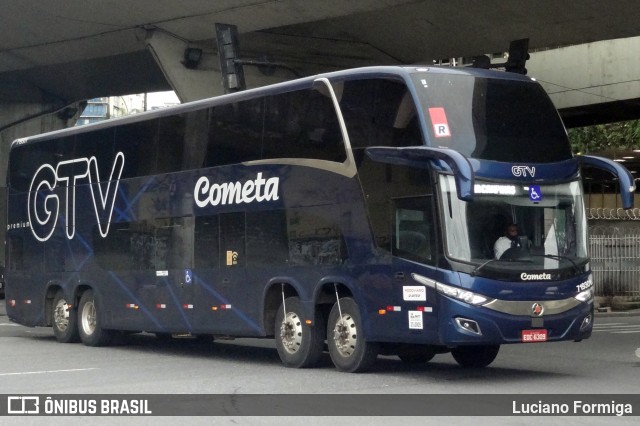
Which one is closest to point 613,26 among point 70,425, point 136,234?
point 136,234

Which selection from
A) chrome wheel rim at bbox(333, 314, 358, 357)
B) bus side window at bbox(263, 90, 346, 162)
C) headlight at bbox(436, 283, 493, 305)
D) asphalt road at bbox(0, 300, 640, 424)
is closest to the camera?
asphalt road at bbox(0, 300, 640, 424)

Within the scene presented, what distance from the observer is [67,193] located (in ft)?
74.7

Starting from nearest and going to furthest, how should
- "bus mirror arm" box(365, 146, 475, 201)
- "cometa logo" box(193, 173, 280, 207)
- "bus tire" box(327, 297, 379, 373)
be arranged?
"bus mirror arm" box(365, 146, 475, 201), "bus tire" box(327, 297, 379, 373), "cometa logo" box(193, 173, 280, 207)

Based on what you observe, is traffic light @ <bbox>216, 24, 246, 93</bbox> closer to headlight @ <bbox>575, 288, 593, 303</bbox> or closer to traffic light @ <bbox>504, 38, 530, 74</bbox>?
traffic light @ <bbox>504, 38, 530, 74</bbox>

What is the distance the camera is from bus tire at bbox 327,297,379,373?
15.7m

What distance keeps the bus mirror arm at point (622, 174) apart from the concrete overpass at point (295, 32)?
12988mm

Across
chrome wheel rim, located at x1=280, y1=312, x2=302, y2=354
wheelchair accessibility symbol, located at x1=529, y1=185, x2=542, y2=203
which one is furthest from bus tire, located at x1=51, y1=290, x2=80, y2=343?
wheelchair accessibility symbol, located at x1=529, y1=185, x2=542, y2=203

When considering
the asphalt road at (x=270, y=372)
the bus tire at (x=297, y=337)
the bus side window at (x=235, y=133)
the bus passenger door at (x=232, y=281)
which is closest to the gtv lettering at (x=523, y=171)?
the asphalt road at (x=270, y=372)

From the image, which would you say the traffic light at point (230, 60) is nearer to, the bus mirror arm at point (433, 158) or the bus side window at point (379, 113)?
the bus side window at point (379, 113)

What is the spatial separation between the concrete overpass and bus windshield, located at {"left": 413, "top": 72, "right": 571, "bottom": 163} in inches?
496

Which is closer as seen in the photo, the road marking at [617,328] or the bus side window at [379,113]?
the bus side window at [379,113]

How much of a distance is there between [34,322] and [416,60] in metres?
16.8

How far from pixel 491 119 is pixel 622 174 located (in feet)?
5.91

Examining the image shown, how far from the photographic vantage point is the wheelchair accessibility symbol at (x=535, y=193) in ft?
49.4
